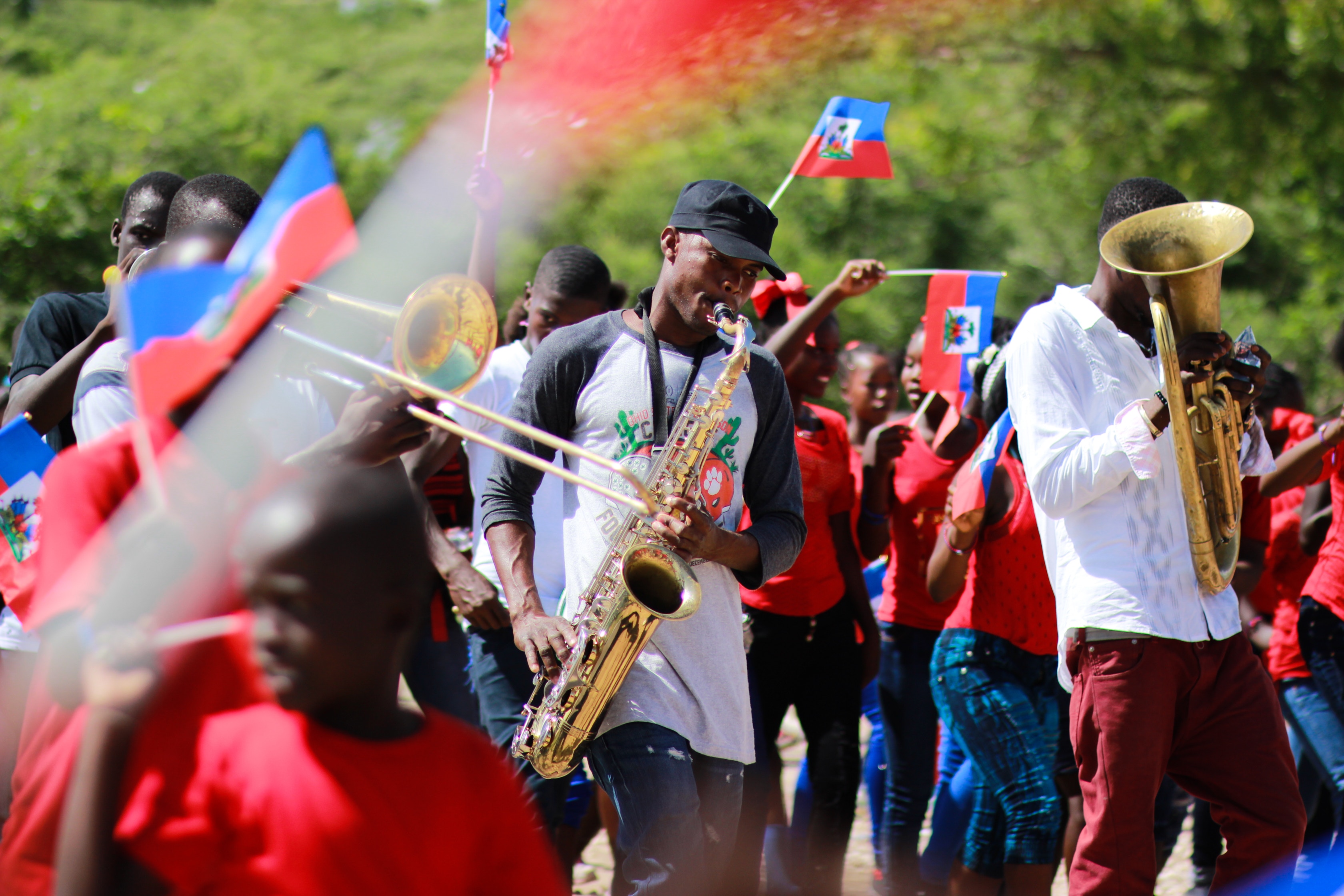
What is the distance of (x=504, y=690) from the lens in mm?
4375

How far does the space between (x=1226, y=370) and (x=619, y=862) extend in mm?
2753

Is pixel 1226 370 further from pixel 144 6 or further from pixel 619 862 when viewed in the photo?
pixel 144 6

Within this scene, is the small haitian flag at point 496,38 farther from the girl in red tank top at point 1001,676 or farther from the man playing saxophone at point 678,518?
the girl in red tank top at point 1001,676

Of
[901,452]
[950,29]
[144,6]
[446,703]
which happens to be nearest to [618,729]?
[446,703]

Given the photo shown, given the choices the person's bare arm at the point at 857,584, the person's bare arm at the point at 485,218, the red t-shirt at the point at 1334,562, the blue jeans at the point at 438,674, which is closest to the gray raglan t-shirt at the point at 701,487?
the person's bare arm at the point at 485,218

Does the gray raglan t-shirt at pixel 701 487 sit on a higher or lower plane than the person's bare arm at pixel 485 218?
lower

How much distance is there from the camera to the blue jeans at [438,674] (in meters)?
4.79

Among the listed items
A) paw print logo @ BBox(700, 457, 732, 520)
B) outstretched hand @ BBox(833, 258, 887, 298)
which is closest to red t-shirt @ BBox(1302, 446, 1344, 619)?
outstretched hand @ BBox(833, 258, 887, 298)

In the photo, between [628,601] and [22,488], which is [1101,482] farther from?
[22,488]

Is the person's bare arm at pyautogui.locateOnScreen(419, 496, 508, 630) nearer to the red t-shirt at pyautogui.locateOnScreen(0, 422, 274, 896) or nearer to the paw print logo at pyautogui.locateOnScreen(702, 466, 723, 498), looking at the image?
the paw print logo at pyautogui.locateOnScreen(702, 466, 723, 498)

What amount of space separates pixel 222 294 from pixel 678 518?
4.71 ft

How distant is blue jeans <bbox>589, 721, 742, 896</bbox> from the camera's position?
10.6 ft

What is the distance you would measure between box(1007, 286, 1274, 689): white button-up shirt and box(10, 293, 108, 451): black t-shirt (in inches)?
103

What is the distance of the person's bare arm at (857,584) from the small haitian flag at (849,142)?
144 centimetres
